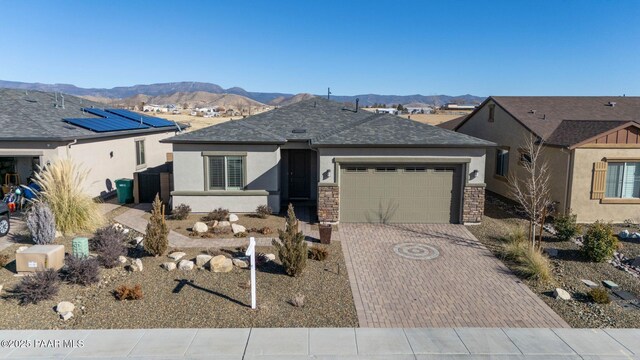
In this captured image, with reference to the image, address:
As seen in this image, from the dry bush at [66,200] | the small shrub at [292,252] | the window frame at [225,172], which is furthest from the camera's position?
the window frame at [225,172]

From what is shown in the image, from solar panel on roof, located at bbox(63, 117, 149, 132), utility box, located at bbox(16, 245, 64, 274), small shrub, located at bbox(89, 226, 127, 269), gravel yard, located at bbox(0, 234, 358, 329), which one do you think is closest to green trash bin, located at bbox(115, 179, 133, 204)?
solar panel on roof, located at bbox(63, 117, 149, 132)

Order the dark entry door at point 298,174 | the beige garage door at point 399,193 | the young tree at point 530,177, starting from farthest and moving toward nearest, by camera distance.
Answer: the dark entry door at point 298,174, the young tree at point 530,177, the beige garage door at point 399,193

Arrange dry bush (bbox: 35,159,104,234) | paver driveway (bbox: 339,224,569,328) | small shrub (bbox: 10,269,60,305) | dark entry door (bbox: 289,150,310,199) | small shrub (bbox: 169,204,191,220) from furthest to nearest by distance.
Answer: dark entry door (bbox: 289,150,310,199) → small shrub (bbox: 169,204,191,220) → dry bush (bbox: 35,159,104,234) → small shrub (bbox: 10,269,60,305) → paver driveway (bbox: 339,224,569,328)

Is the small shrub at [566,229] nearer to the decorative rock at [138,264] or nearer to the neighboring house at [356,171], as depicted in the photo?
the neighboring house at [356,171]

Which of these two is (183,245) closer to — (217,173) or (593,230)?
(217,173)

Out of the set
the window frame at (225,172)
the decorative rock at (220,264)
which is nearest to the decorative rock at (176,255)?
the decorative rock at (220,264)

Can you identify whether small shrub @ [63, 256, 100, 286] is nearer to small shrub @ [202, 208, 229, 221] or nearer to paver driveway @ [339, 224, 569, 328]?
paver driveway @ [339, 224, 569, 328]

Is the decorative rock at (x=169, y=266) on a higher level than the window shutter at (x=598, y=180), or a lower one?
lower
